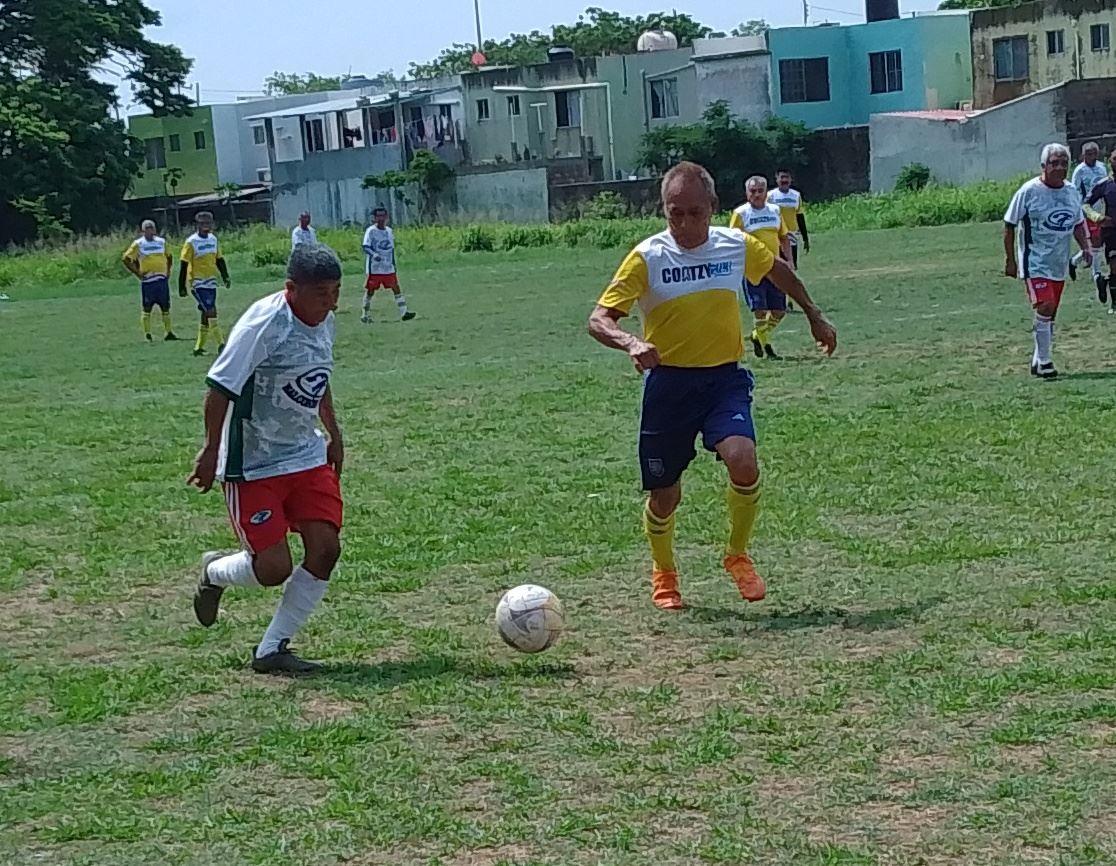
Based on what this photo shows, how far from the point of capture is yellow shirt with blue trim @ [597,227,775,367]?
305 inches

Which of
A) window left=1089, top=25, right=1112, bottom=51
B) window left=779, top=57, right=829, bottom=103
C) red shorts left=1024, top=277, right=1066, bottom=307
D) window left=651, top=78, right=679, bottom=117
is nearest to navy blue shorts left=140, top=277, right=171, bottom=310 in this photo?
red shorts left=1024, top=277, right=1066, bottom=307

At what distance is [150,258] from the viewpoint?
26.6 m

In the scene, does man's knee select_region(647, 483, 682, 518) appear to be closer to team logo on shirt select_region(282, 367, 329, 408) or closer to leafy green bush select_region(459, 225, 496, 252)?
A: team logo on shirt select_region(282, 367, 329, 408)

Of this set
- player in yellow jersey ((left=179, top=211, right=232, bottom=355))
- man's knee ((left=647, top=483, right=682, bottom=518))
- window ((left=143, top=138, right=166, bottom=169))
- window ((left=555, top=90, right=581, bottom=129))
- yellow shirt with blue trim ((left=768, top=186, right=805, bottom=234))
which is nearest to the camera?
man's knee ((left=647, top=483, right=682, bottom=518))

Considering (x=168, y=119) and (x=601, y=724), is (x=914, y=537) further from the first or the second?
(x=168, y=119)

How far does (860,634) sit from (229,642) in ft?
9.16

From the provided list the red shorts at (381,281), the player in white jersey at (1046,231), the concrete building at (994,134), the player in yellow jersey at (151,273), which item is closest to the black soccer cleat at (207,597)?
the player in white jersey at (1046,231)

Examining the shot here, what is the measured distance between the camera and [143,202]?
67.3 m

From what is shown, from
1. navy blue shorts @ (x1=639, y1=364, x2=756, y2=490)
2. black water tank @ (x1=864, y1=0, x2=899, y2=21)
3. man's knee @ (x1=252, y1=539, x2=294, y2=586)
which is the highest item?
black water tank @ (x1=864, y1=0, x2=899, y2=21)

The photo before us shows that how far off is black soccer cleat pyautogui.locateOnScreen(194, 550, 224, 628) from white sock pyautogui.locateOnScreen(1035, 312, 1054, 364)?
30.0ft

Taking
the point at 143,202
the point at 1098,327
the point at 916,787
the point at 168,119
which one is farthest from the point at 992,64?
the point at 916,787

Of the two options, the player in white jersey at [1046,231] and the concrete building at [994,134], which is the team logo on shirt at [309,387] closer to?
the player in white jersey at [1046,231]

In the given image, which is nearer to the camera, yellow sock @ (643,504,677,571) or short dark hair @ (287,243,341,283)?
short dark hair @ (287,243,341,283)

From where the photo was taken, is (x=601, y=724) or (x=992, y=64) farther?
(x=992, y=64)
